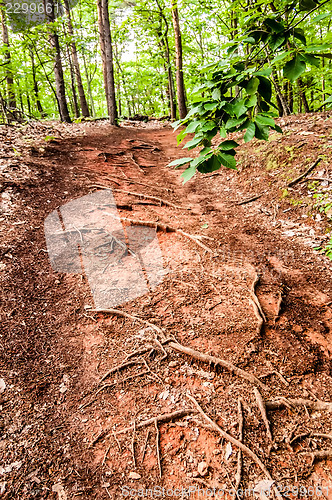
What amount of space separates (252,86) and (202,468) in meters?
2.65

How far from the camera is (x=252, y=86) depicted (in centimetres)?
146

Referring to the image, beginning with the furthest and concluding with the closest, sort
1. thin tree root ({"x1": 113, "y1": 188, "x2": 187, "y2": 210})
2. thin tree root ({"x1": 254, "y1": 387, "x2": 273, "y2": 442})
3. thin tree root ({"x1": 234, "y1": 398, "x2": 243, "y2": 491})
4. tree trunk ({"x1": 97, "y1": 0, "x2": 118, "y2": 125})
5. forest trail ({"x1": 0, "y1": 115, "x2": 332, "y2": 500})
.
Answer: tree trunk ({"x1": 97, "y1": 0, "x2": 118, "y2": 125}) → thin tree root ({"x1": 113, "y1": 188, "x2": 187, "y2": 210}) → thin tree root ({"x1": 254, "y1": 387, "x2": 273, "y2": 442}) → forest trail ({"x1": 0, "y1": 115, "x2": 332, "y2": 500}) → thin tree root ({"x1": 234, "y1": 398, "x2": 243, "y2": 491})

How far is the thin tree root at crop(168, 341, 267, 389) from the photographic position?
8.16 ft

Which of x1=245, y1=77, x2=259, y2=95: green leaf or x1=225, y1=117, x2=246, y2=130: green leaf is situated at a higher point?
x1=245, y1=77, x2=259, y2=95: green leaf

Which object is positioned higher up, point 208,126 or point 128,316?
point 208,126

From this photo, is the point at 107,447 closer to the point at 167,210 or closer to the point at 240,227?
the point at 240,227

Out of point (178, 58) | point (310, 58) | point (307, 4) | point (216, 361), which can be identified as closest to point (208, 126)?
point (310, 58)

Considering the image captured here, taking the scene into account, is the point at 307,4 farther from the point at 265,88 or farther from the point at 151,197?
the point at 151,197

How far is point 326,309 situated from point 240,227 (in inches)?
91.6

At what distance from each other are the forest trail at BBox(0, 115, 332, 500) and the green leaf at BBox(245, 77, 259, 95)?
237 cm

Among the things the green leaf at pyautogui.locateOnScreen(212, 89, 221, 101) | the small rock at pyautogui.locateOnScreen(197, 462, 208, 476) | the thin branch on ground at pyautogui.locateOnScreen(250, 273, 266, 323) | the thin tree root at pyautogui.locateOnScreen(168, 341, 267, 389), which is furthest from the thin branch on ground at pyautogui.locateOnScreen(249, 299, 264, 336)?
the green leaf at pyautogui.locateOnScreen(212, 89, 221, 101)

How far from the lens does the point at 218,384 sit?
98.7 inches

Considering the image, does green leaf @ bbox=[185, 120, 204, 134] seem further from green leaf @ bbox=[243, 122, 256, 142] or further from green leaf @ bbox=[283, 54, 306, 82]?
green leaf @ bbox=[283, 54, 306, 82]

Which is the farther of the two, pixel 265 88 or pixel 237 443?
pixel 237 443
